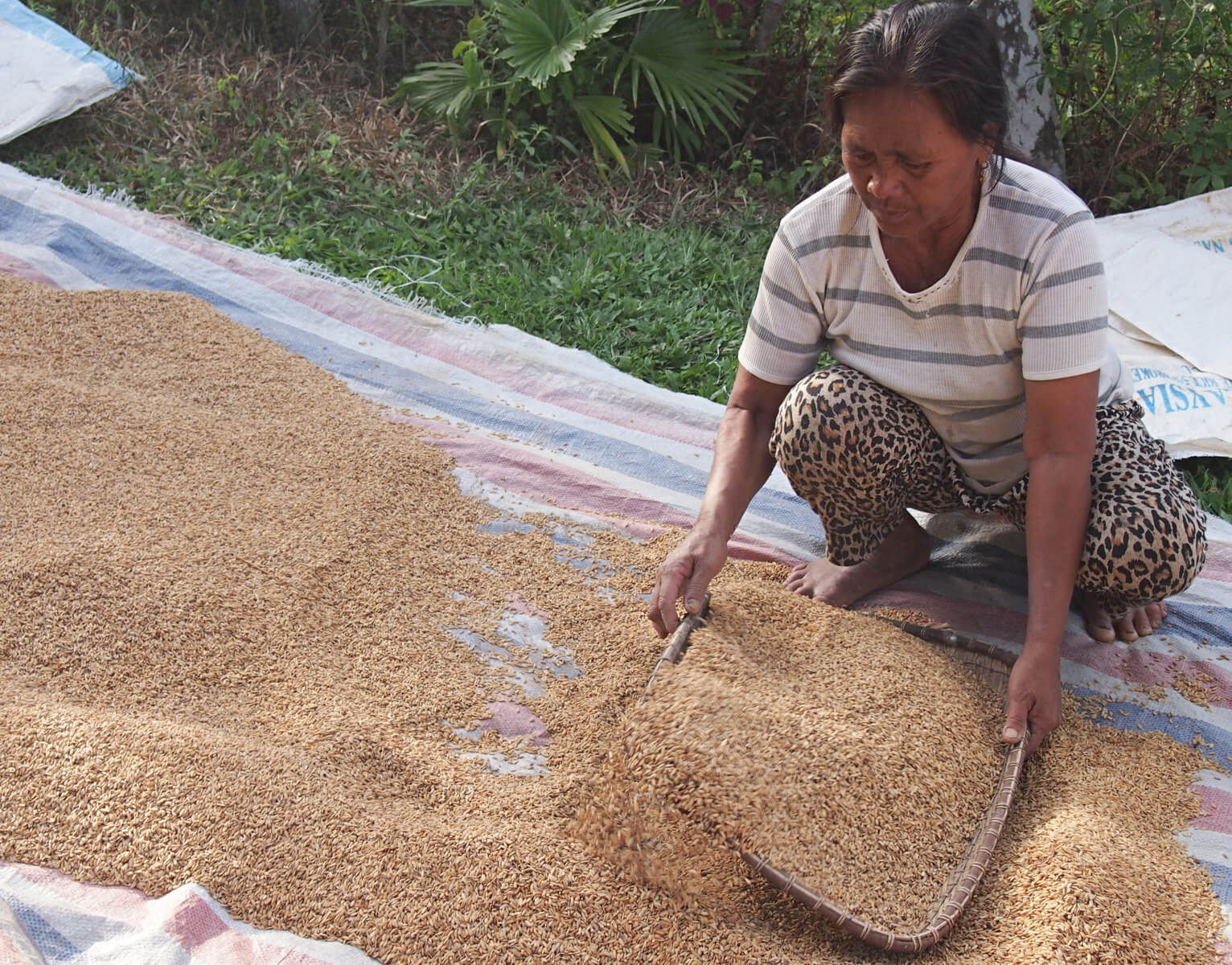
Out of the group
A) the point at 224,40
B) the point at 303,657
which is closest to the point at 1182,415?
the point at 303,657

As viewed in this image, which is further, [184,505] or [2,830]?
[184,505]

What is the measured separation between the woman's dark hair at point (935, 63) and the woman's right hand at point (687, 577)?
2.27 feet

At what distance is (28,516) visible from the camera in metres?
2.17

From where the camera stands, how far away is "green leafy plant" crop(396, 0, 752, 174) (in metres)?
4.02

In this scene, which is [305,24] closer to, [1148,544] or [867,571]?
[867,571]

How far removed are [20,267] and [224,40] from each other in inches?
71.5

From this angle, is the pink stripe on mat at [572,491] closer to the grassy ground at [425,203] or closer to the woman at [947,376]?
the woman at [947,376]

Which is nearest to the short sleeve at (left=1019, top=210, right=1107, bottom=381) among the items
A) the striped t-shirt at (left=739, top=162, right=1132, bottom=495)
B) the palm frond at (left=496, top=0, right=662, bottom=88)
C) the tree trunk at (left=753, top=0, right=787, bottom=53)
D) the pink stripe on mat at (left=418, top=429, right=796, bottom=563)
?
the striped t-shirt at (left=739, top=162, right=1132, bottom=495)

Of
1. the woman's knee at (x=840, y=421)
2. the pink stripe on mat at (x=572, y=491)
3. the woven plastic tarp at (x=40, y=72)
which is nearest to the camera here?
the woman's knee at (x=840, y=421)

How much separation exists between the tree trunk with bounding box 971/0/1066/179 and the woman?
6.16 feet

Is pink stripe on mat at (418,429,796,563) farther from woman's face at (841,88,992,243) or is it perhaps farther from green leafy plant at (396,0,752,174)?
green leafy plant at (396,0,752,174)

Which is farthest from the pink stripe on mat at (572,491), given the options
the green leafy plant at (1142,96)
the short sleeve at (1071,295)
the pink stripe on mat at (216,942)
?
the green leafy plant at (1142,96)

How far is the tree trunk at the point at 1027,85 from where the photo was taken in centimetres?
355

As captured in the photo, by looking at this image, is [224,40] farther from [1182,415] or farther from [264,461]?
[1182,415]
